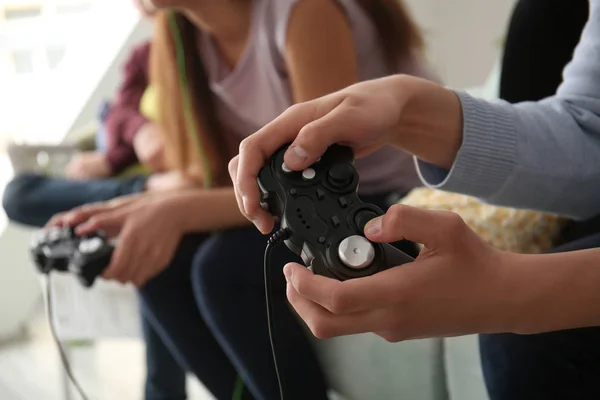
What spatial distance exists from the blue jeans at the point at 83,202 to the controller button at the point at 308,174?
0.64 meters

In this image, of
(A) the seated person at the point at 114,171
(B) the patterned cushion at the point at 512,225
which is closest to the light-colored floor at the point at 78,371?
(A) the seated person at the point at 114,171

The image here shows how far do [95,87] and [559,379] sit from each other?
1510 millimetres

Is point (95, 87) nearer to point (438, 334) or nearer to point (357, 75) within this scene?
point (357, 75)

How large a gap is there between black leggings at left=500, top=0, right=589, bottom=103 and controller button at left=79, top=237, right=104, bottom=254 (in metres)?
0.55

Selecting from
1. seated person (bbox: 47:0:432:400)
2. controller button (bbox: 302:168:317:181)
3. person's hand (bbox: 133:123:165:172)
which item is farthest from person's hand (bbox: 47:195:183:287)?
controller button (bbox: 302:168:317:181)

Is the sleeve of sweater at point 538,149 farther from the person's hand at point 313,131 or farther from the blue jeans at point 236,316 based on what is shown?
the blue jeans at point 236,316

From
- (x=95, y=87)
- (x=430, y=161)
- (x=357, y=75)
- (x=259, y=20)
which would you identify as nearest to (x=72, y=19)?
(x=95, y=87)

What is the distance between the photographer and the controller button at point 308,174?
1.29 ft

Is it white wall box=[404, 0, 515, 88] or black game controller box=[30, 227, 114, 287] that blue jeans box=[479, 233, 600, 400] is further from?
white wall box=[404, 0, 515, 88]

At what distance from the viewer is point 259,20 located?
0.83m

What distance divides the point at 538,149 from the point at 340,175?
8.1 inches

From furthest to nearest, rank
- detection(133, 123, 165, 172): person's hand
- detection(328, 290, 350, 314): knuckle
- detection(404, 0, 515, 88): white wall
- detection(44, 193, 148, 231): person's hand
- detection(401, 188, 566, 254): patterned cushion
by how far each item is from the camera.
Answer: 1. detection(404, 0, 515, 88): white wall
2. detection(133, 123, 165, 172): person's hand
3. detection(44, 193, 148, 231): person's hand
4. detection(401, 188, 566, 254): patterned cushion
5. detection(328, 290, 350, 314): knuckle

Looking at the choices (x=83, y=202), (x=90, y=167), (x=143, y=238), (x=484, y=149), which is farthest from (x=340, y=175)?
(x=90, y=167)

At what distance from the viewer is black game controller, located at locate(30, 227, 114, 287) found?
747 millimetres
